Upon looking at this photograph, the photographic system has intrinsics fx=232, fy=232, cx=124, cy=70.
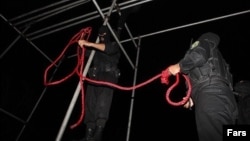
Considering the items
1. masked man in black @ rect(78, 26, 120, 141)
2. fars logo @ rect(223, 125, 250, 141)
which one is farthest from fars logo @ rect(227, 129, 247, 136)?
masked man in black @ rect(78, 26, 120, 141)

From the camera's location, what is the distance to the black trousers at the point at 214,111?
187cm

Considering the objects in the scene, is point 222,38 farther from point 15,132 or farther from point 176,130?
point 15,132

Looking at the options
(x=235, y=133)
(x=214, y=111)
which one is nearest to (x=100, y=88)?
(x=214, y=111)

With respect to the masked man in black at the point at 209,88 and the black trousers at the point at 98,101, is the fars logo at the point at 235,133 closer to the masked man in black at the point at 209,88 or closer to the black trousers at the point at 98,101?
the masked man in black at the point at 209,88

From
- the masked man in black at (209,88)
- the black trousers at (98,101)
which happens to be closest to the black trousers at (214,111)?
the masked man in black at (209,88)

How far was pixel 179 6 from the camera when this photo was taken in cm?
634

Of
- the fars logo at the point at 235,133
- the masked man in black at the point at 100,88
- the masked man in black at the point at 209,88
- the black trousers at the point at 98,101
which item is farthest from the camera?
the black trousers at the point at 98,101

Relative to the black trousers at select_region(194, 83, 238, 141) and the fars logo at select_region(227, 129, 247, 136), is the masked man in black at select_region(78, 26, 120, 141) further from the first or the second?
the fars logo at select_region(227, 129, 247, 136)

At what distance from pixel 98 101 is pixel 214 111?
1.61 meters

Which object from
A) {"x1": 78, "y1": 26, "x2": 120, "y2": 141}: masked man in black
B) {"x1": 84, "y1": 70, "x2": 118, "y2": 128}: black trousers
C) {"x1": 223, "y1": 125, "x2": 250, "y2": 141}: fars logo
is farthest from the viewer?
{"x1": 84, "y1": 70, "x2": 118, "y2": 128}: black trousers

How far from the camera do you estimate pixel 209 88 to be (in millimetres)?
2107

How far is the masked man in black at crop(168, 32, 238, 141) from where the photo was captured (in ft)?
6.25

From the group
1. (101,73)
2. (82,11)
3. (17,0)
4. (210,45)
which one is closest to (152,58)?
(82,11)

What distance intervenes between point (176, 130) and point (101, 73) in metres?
8.51
